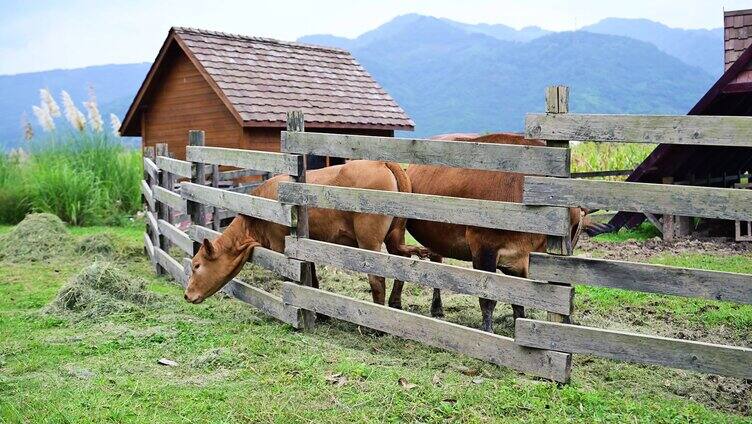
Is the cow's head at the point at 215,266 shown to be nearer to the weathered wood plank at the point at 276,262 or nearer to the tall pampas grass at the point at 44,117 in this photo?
the weathered wood plank at the point at 276,262

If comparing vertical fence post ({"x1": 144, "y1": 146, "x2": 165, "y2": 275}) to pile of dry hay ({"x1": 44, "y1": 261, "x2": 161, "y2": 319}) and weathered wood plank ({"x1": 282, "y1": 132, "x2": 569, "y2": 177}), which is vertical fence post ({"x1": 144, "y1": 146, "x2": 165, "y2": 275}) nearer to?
pile of dry hay ({"x1": 44, "y1": 261, "x2": 161, "y2": 319})

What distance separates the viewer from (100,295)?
8.25 m

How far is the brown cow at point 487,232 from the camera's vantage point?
6453 mm

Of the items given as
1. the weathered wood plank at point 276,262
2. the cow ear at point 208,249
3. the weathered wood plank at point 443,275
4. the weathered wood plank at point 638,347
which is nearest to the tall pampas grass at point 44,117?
the weathered wood plank at point 276,262

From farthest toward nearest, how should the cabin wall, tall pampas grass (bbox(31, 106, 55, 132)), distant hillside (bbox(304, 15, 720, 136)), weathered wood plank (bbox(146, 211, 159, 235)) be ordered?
distant hillside (bbox(304, 15, 720, 136)) < tall pampas grass (bbox(31, 106, 55, 132)) < the cabin wall < weathered wood plank (bbox(146, 211, 159, 235))

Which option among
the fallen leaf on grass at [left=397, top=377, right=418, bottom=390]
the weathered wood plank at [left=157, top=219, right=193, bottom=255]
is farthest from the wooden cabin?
the fallen leaf on grass at [left=397, top=377, right=418, bottom=390]

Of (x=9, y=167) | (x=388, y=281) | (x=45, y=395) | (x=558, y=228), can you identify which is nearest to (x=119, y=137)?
(x=9, y=167)

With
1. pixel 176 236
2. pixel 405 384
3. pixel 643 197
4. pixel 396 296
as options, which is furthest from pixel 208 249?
pixel 643 197

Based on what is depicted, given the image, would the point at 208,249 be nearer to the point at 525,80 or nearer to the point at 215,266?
the point at 215,266

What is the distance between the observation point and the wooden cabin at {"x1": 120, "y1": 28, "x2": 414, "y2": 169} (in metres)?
16.1

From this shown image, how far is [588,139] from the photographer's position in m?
5.09

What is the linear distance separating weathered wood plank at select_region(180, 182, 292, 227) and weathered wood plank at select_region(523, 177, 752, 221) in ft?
8.82

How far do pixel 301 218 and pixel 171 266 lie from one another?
357cm

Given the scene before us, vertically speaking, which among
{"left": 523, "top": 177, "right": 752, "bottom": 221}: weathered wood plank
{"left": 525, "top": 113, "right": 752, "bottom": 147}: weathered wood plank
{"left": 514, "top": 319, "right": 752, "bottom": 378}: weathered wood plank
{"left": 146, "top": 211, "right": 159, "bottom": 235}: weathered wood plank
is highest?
{"left": 525, "top": 113, "right": 752, "bottom": 147}: weathered wood plank
